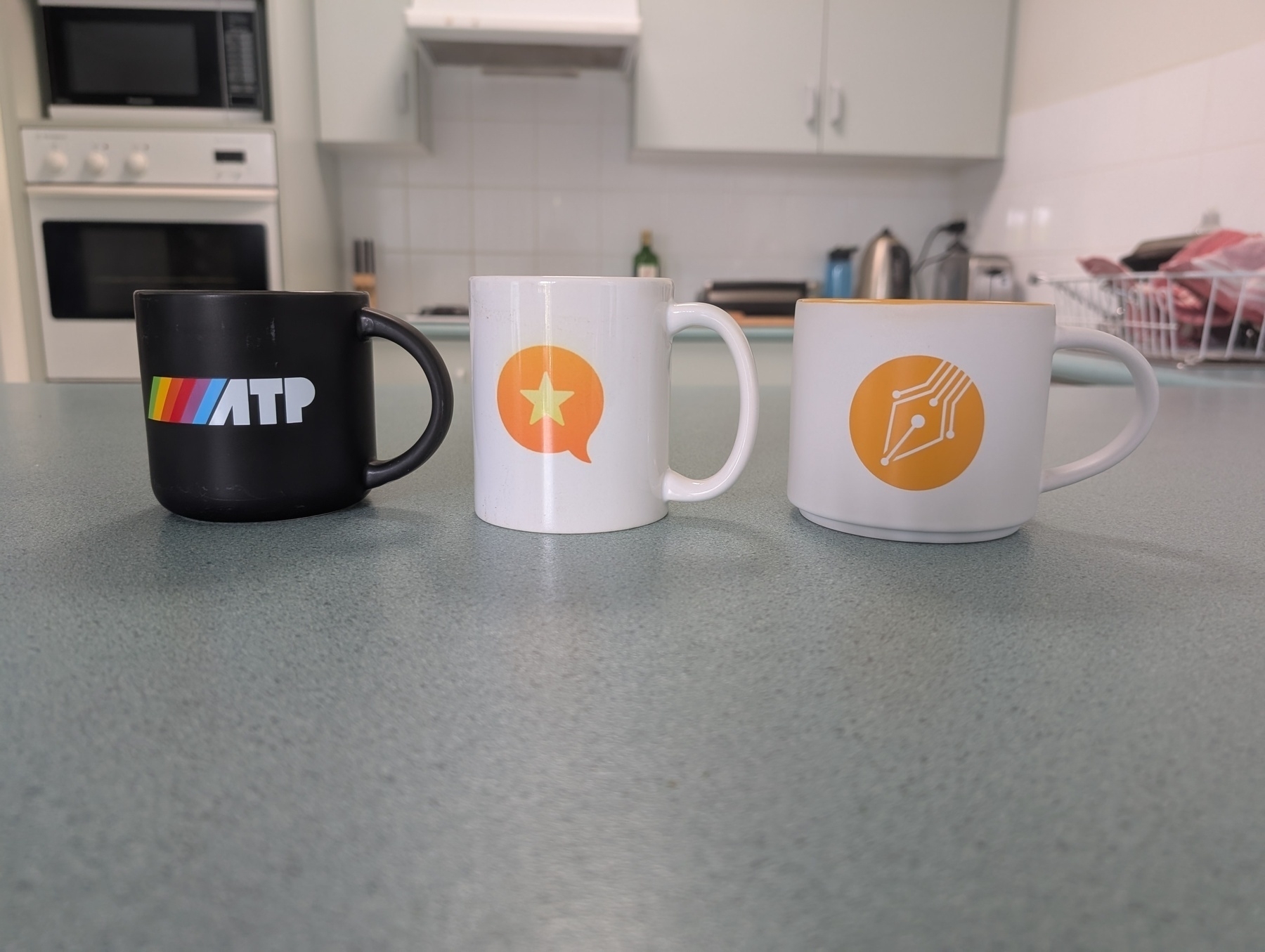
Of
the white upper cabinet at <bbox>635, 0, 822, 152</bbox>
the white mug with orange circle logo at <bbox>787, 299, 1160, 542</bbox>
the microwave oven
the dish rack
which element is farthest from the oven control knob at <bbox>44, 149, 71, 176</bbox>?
the white mug with orange circle logo at <bbox>787, 299, 1160, 542</bbox>

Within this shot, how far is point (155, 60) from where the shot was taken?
7.69 feet

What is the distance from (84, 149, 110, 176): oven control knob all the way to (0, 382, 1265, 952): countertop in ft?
7.49

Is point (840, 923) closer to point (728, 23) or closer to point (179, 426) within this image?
point (179, 426)

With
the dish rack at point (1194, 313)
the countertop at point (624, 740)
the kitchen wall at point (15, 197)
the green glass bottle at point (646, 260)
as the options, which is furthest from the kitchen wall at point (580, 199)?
the countertop at point (624, 740)

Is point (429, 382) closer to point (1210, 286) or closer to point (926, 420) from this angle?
point (926, 420)

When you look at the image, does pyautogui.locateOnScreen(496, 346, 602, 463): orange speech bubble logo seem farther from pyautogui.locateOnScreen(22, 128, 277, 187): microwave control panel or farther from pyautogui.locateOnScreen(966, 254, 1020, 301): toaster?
pyautogui.locateOnScreen(966, 254, 1020, 301): toaster

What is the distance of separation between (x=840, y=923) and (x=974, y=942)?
2cm

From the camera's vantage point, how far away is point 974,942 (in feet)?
0.52

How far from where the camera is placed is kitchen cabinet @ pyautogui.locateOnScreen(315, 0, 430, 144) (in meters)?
2.42

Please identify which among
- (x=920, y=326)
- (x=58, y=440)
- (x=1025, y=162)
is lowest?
(x=58, y=440)

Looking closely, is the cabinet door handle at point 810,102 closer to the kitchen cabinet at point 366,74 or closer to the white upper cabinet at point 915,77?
the white upper cabinet at point 915,77

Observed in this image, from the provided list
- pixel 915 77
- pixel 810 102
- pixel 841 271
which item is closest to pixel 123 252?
pixel 810 102

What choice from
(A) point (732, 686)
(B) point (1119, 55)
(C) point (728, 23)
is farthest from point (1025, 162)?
(A) point (732, 686)

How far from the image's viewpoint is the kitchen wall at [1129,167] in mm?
1794
